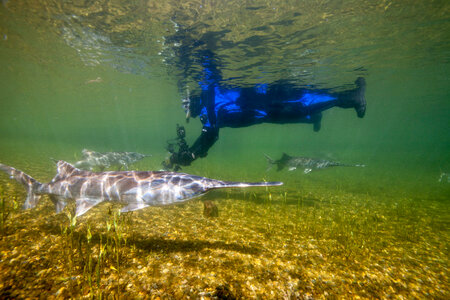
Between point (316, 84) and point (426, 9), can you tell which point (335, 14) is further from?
point (316, 84)

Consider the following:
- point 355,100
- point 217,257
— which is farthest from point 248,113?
point 217,257

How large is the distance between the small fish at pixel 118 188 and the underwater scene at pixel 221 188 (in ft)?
0.13

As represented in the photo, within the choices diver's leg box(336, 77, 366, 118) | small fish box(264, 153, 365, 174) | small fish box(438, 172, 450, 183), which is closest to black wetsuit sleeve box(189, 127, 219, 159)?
small fish box(264, 153, 365, 174)

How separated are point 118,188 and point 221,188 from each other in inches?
105

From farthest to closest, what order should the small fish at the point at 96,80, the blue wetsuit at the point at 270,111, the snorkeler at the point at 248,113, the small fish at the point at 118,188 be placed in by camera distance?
the small fish at the point at 96,80
the blue wetsuit at the point at 270,111
the snorkeler at the point at 248,113
the small fish at the point at 118,188

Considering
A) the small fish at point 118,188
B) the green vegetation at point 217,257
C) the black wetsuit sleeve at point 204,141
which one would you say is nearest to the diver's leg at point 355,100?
the green vegetation at point 217,257

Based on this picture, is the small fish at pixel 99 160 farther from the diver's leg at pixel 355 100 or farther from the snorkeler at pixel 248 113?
the diver's leg at pixel 355 100

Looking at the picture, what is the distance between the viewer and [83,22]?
1058 centimetres

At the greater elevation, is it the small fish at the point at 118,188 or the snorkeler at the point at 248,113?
the snorkeler at the point at 248,113

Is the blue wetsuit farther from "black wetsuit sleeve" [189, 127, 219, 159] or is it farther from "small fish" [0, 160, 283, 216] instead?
"small fish" [0, 160, 283, 216]

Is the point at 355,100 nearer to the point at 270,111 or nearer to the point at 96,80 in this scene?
the point at 270,111

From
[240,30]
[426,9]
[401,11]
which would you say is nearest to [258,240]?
[240,30]

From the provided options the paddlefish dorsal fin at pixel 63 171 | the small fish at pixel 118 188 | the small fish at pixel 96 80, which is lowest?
the small fish at pixel 118 188

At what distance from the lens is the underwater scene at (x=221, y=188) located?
3.10 metres
